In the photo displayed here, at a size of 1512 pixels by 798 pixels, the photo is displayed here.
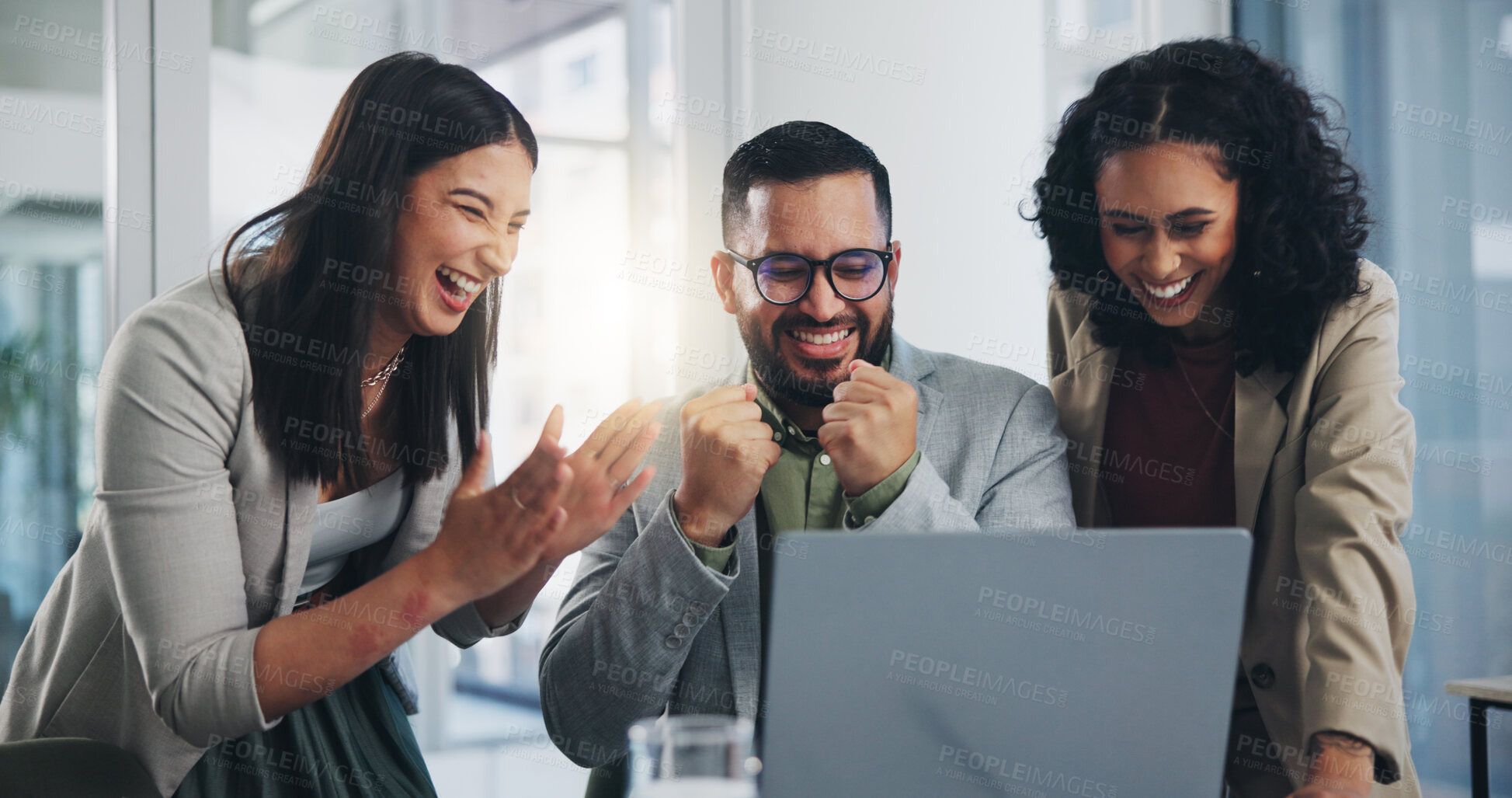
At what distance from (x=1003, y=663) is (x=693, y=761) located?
271mm

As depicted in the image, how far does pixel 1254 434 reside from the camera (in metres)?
1.57

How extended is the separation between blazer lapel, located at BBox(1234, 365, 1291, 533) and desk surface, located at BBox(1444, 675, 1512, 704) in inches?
26.7

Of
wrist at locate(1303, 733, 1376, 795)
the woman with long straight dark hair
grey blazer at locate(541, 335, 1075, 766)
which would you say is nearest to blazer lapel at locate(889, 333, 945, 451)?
grey blazer at locate(541, 335, 1075, 766)

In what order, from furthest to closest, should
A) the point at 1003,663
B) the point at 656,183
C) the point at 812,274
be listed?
the point at 656,183 → the point at 812,274 → the point at 1003,663

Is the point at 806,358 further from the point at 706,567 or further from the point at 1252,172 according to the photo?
the point at 1252,172

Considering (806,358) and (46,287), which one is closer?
(806,358)

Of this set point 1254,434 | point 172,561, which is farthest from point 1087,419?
point 172,561

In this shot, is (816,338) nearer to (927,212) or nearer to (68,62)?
(927,212)

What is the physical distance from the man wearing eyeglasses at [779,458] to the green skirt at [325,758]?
0.22 metres

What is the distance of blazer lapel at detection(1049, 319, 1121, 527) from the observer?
1.74m

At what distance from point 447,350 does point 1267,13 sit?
260 cm

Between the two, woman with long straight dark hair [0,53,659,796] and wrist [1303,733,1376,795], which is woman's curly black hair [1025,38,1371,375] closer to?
wrist [1303,733,1376,795]

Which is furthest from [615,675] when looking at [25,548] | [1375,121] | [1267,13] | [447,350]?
[1267,13]

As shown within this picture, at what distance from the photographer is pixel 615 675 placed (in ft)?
4.95
